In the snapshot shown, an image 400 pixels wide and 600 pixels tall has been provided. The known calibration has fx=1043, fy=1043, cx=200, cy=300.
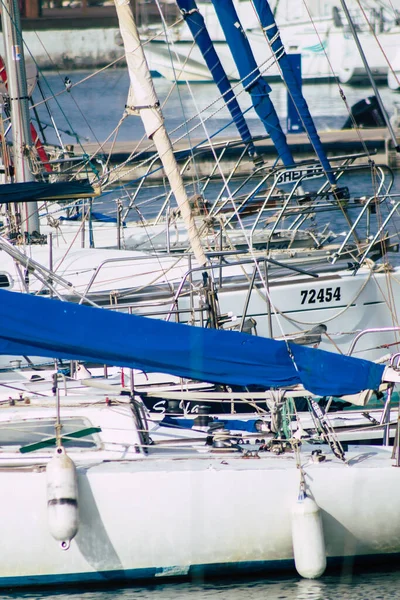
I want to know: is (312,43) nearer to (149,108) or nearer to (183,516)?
(149,108)

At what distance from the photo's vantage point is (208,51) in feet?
55.4

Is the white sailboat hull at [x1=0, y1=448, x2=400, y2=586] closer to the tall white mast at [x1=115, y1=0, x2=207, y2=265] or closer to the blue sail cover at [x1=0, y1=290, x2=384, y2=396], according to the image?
the blue sail cover at [x1=0, y1=290, x2=384, y2=396]

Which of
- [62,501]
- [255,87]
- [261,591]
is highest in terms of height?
[255,87]

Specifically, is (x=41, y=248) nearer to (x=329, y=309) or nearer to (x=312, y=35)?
(x=329, y=309)

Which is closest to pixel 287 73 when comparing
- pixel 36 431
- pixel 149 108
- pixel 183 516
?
pixel 149 108

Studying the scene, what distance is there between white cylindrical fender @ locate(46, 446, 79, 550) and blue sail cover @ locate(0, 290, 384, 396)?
0.86 metres

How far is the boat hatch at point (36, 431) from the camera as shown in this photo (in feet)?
28.1

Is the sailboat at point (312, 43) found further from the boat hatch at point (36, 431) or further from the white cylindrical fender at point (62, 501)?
the white cylindrical fender at point (62, 501)

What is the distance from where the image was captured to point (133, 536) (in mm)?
8039

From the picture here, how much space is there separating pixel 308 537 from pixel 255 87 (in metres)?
10.1

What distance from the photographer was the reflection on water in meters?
8.02

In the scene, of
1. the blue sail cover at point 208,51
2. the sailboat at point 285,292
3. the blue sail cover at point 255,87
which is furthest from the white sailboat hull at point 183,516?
the blue sail cover at point 255,87

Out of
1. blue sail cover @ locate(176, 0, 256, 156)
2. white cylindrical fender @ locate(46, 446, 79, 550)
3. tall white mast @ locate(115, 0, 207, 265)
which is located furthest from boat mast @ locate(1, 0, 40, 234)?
white cylindrical fender @ locate(46, 446, 79, 550)

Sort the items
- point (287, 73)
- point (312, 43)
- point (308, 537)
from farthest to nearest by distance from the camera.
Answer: point (312, 43), point (287, 73), point (308, 537)
